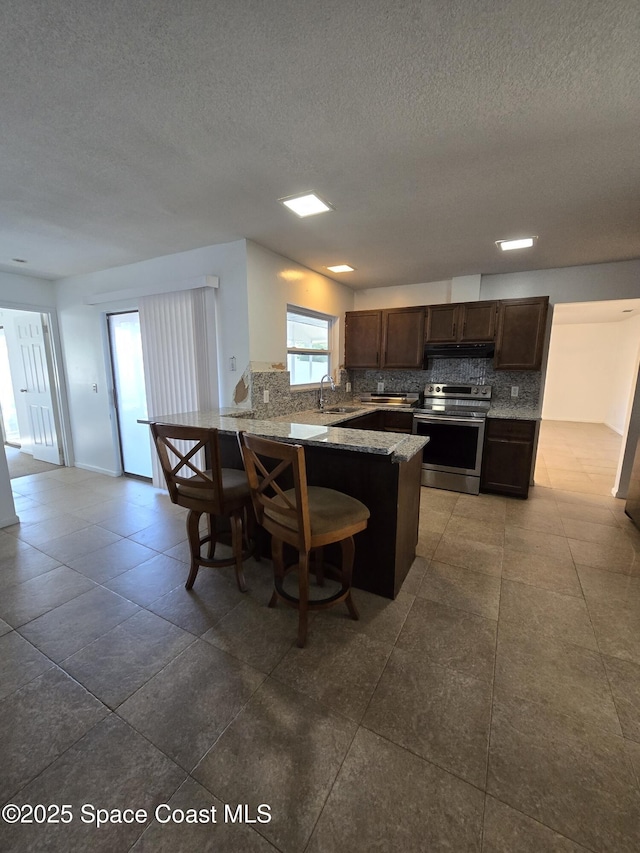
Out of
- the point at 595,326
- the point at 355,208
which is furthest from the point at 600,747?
the point at 595,326

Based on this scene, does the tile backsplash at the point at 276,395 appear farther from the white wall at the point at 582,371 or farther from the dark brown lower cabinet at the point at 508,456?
the white wall at the point at 582,371

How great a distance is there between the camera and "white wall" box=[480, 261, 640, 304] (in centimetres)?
350

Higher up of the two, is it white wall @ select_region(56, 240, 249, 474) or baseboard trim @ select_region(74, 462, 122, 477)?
white wall @ select_region(56, 240, 249, 474)

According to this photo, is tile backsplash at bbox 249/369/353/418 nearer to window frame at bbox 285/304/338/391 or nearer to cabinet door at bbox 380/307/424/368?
window frame at bbox 285/304/338/391

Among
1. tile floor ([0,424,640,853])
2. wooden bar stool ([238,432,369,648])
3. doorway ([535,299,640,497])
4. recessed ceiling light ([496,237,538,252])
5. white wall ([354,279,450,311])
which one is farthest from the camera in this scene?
doorway ([535,299,640,497])

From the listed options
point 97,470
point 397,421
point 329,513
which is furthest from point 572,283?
point 97,470

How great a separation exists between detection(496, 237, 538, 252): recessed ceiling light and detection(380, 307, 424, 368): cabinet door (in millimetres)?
1250

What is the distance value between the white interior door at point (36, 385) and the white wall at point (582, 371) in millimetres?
9412

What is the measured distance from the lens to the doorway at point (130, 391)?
13.2ft

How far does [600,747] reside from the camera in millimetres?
1247

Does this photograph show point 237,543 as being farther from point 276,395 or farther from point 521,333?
point 521,333

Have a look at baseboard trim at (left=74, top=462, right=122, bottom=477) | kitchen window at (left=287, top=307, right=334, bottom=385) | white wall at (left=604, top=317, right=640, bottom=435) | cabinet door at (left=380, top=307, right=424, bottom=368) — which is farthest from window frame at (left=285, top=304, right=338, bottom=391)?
white wall at (left=604, top=317, right=640, bottom=435)

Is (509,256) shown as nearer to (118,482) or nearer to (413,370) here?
(413,370)

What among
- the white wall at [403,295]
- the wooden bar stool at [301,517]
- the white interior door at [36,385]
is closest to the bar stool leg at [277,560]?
the wooden bar stool at [301,517]
